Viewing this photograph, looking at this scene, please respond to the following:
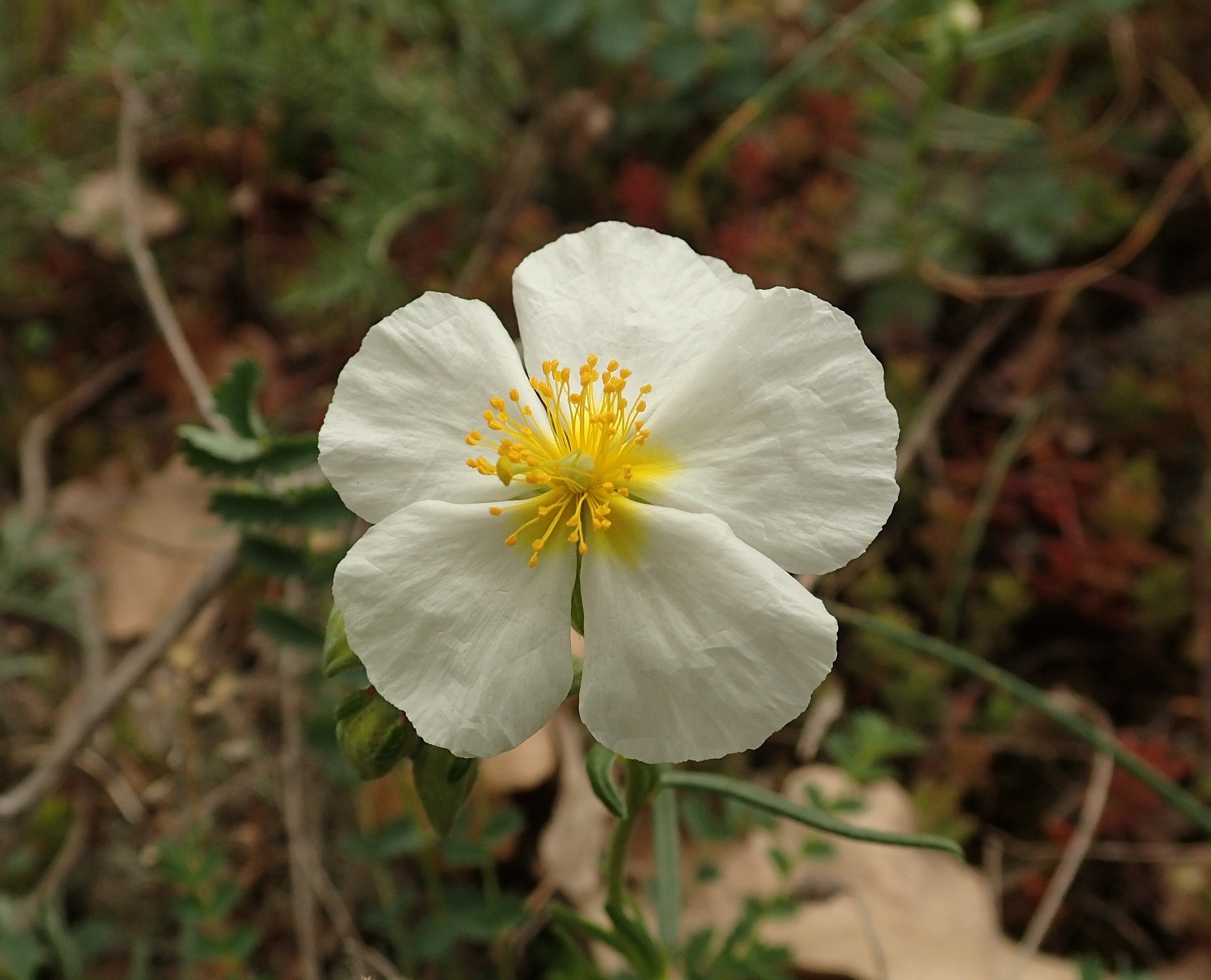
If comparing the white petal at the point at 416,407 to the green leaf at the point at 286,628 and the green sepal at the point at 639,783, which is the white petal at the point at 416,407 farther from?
the green leaf at the point at 286,628

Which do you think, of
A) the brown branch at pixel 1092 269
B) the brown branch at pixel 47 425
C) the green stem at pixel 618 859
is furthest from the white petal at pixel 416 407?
the brown branch at pixel 1092 269

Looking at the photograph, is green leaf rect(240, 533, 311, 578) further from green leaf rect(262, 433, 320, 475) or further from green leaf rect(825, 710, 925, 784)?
green leaf rect(825, 710, 925, 784)

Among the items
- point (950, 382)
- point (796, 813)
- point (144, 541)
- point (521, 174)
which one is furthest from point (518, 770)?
point (521, 174)

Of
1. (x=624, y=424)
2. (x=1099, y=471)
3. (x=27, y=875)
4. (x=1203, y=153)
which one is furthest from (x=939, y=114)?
(x=27, y=875)

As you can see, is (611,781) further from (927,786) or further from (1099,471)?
(1099,471)

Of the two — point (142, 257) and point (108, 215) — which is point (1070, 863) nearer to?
point (142, 257)

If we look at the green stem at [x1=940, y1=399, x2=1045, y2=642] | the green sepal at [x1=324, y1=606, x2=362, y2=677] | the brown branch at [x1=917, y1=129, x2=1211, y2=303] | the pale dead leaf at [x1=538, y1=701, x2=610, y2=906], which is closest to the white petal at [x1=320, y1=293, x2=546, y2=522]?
the green sepal at [x1=324, y1=606, x2=362, y2=677]
